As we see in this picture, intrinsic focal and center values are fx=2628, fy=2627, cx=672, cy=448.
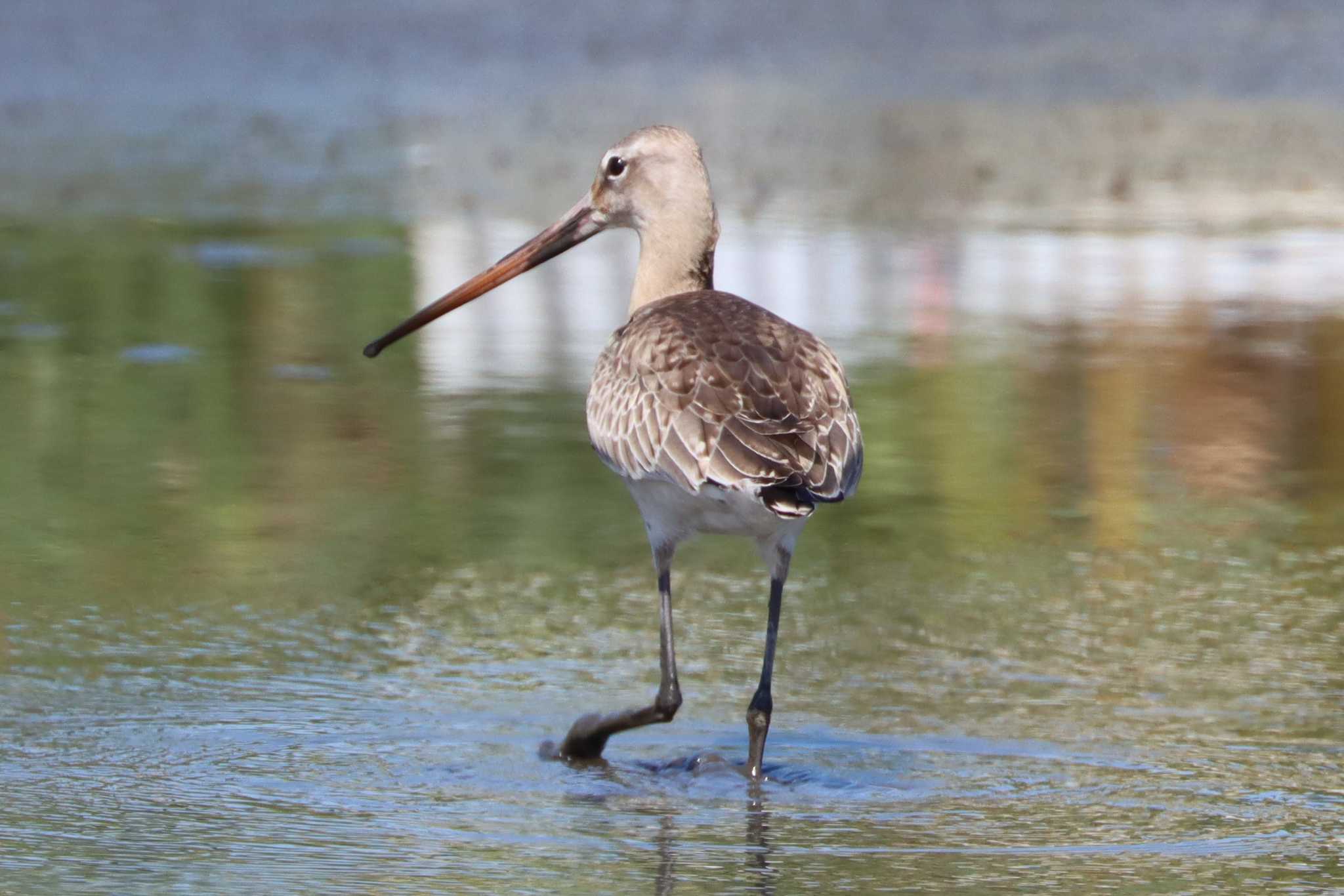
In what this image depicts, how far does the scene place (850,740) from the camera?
573 cm

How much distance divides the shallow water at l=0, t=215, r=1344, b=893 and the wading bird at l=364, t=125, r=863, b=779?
8.7 inches

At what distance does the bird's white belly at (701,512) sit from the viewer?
5.46 m

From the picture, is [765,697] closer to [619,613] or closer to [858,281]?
[619,613]

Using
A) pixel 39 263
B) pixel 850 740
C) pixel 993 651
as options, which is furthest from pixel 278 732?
pixel 39 263

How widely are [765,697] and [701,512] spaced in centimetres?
43

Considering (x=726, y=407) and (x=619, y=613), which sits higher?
(x=726, y=407)

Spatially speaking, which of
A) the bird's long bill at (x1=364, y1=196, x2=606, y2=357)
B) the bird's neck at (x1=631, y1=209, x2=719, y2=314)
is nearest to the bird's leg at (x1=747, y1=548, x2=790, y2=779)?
the bird's neck at (x1=631, y1=209, x2=719, y2=314)

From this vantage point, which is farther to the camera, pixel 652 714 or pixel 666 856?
pixel 652 714

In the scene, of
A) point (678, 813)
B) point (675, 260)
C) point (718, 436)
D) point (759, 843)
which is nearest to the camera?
point (759, 843)

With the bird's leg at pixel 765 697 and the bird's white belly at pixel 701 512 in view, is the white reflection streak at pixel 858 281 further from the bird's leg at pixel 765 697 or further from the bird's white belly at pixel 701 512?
the bird's leg at pixel 765 697

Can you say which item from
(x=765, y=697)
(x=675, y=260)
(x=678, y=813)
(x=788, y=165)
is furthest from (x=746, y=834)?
(x=788, y=165)

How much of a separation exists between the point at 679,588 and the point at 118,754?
1933mm

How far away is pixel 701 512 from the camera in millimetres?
5711

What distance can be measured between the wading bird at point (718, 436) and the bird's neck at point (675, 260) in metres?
0.19
